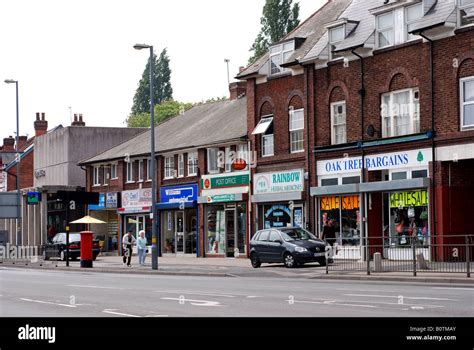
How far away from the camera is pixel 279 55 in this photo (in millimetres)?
45156

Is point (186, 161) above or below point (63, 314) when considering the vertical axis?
above

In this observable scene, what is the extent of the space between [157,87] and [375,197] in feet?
261

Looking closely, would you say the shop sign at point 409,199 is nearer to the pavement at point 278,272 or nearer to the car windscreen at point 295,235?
the car windscreen at point 295,235

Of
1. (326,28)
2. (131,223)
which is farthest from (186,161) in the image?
(326,28)

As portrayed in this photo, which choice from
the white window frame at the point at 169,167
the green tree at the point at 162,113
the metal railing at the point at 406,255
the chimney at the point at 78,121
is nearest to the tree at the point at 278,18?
the chimney at the point at 78,121

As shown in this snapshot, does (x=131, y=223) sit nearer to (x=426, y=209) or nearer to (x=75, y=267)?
(x=75, y=267)

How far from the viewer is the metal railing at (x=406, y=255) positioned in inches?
1088

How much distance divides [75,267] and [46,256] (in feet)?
29.1

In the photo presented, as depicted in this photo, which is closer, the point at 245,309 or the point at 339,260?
the point at 245,309

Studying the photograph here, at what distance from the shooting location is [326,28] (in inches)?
1677

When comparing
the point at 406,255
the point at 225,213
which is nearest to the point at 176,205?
the point at 225,213

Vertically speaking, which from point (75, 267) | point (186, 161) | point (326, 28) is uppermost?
point (326, 28)
